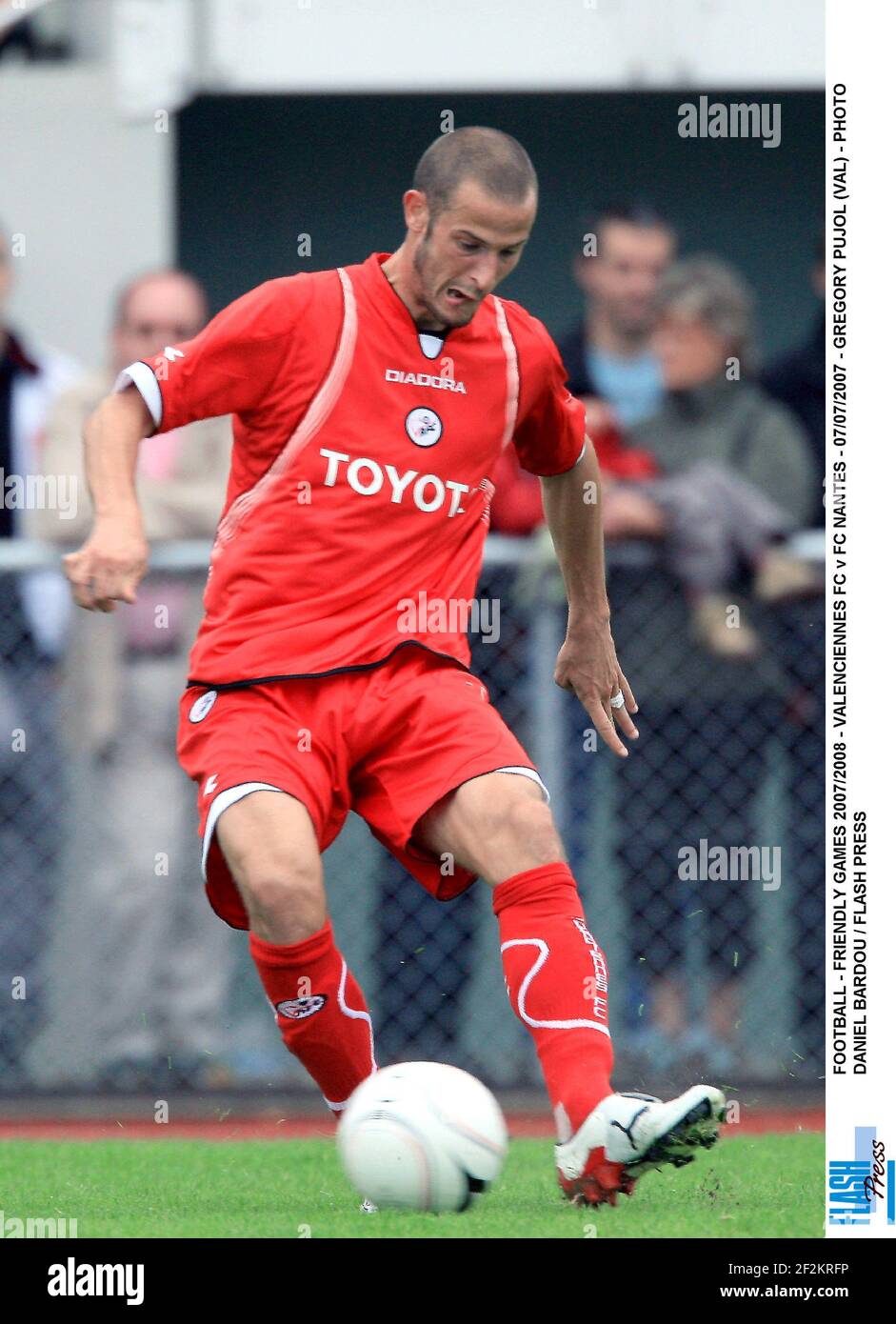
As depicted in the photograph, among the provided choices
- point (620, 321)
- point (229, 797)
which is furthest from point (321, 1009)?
point (620, 321)

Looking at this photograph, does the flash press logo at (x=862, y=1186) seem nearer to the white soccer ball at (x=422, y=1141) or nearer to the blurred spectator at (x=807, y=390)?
the white soccer ball at (x=422, y=1141)

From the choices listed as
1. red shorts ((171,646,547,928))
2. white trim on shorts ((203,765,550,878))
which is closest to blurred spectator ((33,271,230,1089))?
red shorts ((171,646,547,928))

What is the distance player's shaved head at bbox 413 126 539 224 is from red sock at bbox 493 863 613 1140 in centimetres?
157

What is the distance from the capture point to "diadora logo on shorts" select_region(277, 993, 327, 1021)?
17.6 ft

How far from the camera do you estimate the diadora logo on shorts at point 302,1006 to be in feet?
17.6

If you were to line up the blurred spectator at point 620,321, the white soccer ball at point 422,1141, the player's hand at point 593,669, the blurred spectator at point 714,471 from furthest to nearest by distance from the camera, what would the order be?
the blurred spectator at point 620,321
the blurred spectator at point 714,471
the player's hand at point 593,669
the white soccer ball at point 422,1141

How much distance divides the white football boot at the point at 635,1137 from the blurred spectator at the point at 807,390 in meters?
4.39

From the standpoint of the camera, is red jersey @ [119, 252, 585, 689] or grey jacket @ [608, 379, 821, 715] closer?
red jersey @ [119, 252, 585, 689]

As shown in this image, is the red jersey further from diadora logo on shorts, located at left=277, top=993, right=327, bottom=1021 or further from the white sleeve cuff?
diadora logo on shorts, located at left=277, top=993, right=327, bottom=1021

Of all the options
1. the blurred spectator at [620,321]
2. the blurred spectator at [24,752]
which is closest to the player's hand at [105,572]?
the blurred spectator at [24,752]

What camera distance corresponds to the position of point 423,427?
18.2 ft

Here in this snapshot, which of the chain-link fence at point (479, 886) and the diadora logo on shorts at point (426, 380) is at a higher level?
the diadora logo on shorts at point (426, 380)

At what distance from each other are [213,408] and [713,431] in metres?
3.67
